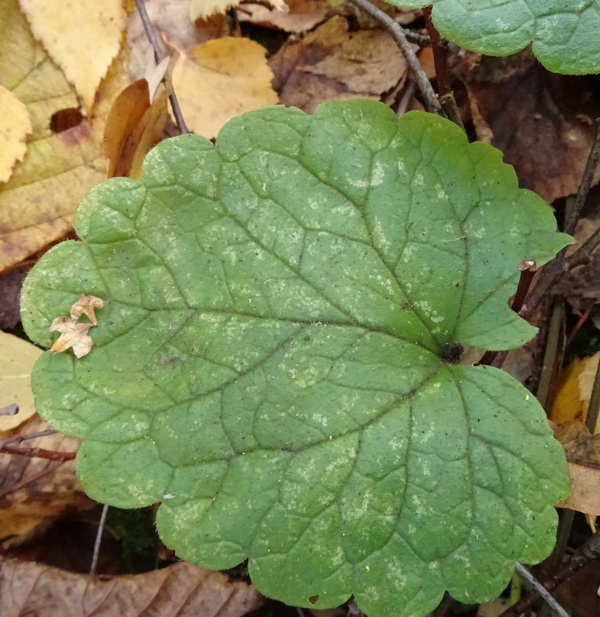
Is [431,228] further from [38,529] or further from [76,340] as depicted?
[38,529]

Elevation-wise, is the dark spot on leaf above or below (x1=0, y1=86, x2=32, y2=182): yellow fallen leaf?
below

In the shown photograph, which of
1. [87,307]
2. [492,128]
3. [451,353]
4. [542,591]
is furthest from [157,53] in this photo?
[542,591]

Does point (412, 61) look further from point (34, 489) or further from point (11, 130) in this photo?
point (34, 489)

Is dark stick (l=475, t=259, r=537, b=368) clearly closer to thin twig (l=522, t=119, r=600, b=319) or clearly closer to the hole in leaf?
thin twig (l=522, t=119, r=600, b=319)

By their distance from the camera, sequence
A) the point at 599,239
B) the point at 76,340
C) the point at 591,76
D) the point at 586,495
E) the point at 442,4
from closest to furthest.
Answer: the point at 442,4
the point at 76,340
the point at 586,495
the point at 599,239
the point at 591,76

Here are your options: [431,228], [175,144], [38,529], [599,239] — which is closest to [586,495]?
[599,239]

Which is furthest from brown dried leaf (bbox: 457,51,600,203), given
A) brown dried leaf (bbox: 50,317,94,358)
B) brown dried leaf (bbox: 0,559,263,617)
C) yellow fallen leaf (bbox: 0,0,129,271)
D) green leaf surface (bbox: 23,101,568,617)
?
brown dried leaf (bbox: 0,559,263,617)
